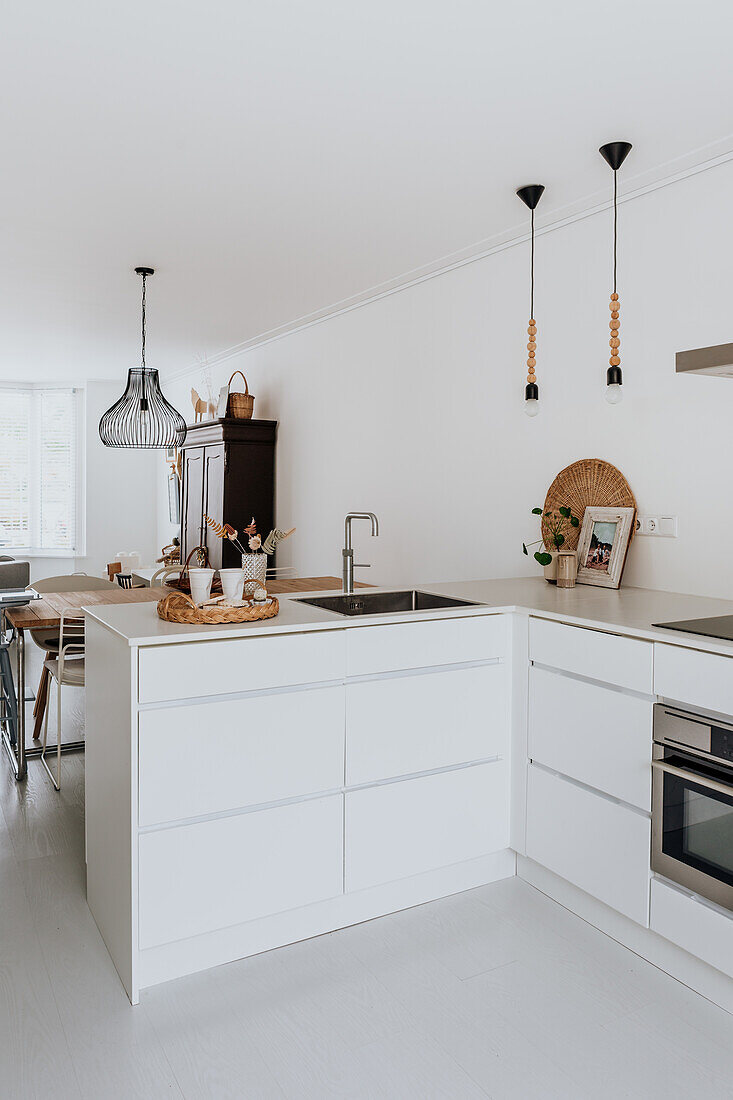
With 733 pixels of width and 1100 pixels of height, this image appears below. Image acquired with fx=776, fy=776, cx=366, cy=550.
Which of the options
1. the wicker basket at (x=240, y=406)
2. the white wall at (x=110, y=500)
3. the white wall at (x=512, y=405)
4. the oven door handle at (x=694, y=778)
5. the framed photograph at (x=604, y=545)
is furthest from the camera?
the white wall at (x=110, y=500)

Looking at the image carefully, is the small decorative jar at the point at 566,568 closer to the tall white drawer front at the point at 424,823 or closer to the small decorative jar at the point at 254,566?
the tall white drawer front at the point at 424,823

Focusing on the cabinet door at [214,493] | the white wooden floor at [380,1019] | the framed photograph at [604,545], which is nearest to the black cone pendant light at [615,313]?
the framed photograph at [604,545]

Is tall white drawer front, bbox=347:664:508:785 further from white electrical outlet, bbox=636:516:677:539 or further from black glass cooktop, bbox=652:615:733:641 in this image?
white electrical outlet, bbox=636:516:677:539

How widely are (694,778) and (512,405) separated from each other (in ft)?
6.77

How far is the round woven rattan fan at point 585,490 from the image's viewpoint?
9.93ft

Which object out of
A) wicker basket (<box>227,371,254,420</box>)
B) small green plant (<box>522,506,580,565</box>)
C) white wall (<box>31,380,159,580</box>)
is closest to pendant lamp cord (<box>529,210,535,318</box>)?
small green plant (<box>522,506,580,565</box>)

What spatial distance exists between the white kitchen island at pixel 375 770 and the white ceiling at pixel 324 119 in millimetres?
1523

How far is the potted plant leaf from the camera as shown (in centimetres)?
303

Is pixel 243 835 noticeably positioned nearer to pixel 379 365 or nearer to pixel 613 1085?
pixel 613 1085

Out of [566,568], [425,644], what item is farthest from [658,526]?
[425,644]

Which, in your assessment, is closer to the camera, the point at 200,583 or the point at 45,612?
the point at 200,583

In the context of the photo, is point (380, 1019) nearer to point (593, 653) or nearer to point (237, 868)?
point (237, 868)

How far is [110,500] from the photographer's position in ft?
27.8

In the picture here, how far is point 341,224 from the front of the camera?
339 centimetres
